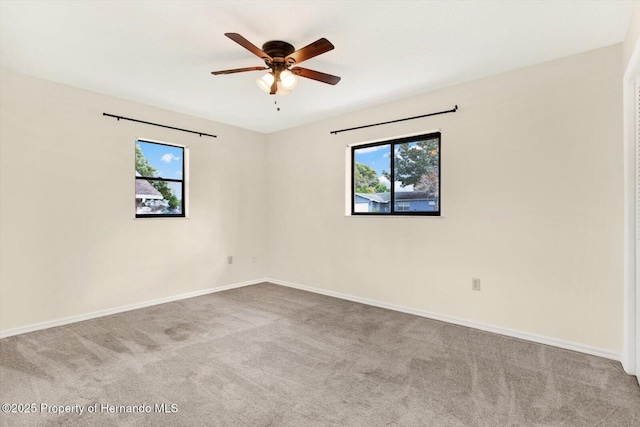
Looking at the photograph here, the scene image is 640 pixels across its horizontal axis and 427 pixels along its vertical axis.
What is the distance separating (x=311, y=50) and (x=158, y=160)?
9.67 ft

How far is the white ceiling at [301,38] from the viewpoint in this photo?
2154mm

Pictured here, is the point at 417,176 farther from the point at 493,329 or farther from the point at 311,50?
the point at 311,50

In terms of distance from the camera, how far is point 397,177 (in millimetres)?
4023

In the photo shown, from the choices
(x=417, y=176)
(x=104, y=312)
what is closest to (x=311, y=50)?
(x=417, y=176)

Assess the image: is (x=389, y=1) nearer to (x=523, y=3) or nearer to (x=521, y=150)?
(x=523, y=3)

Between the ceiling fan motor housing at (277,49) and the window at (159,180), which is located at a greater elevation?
the ceiling fan motor housing at (277,49)

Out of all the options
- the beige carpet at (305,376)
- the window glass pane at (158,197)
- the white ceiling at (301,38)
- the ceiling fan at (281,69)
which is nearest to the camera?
the beige carpet at (305,376)

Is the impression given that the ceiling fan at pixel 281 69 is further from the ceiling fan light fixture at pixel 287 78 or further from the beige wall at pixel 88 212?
the beige wall at pixel 88 212

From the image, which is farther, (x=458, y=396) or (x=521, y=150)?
(x=521, y=150)

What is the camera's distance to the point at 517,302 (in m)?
3.03

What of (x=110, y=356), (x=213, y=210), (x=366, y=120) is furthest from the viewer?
(x=213, y=210)

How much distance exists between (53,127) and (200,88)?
1.54 m

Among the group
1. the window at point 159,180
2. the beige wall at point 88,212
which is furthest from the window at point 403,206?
the window at point 159,180

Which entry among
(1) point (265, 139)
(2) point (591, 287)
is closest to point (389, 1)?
(2) point (591, 287)
